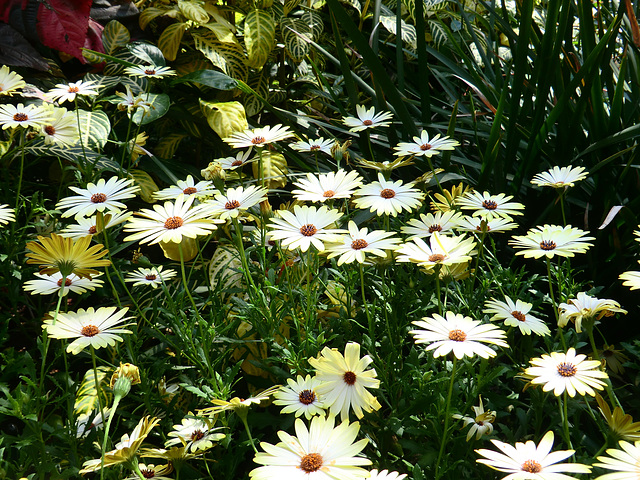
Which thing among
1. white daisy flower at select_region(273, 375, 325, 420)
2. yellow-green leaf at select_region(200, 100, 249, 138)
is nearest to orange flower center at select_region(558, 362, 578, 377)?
white daisy flower at select_region(273, 375, 325, 420)

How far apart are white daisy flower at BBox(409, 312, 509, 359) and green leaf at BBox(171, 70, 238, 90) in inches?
57.1

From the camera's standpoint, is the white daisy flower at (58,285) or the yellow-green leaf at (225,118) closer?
the white daisy flower at (58,285)

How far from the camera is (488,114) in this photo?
7.38ft

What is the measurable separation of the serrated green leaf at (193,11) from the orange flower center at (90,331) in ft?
5.09

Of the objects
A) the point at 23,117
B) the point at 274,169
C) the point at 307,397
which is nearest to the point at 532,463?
the point at 307,397

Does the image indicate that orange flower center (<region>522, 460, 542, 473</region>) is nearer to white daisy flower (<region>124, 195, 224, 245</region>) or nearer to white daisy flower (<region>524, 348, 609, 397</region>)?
white daisy flower (<region>524, 348, 609, 397</region>)

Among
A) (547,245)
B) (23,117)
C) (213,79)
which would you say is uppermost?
(213,79)

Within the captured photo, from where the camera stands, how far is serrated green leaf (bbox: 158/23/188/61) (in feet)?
7.51

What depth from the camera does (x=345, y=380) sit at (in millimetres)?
921

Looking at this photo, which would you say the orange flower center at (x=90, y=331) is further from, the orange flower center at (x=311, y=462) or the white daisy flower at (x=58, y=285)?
the orange flower center at (x=311, y=462)

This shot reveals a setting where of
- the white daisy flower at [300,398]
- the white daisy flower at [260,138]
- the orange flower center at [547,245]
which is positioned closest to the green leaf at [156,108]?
the white daisy flower at [260,138]

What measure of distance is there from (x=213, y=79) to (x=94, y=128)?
0.47 meters

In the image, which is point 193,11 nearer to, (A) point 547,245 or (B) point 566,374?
(A) point 547,245

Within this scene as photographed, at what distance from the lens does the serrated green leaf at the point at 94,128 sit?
1871mm
